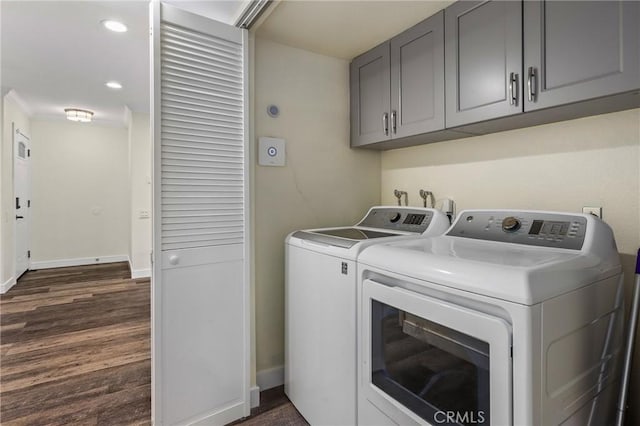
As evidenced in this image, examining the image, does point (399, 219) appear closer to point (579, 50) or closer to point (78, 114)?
point (579, 50)

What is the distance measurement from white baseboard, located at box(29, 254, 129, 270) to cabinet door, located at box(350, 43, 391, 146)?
5.39m

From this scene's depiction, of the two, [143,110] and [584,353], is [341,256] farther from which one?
[143,110]

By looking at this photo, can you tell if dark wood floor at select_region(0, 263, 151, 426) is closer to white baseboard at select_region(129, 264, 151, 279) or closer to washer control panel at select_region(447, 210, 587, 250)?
white baseboard at select_region(129, 264, 151, 279)

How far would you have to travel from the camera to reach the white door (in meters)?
4.34

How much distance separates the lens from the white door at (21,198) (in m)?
4.34

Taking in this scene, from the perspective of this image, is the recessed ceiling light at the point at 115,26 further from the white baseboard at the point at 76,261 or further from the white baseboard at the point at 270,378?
the white baseboard at the point at 76,261

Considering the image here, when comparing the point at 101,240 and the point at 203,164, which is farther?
the point at 101,240

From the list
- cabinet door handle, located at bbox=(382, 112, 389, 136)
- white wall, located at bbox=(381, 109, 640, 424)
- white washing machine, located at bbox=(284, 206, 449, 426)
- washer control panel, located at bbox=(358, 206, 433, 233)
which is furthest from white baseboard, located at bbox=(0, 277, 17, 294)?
white wall, located at bbox=(381, 109, 640, 424)

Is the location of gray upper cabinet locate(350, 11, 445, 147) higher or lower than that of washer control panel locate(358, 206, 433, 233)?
higher

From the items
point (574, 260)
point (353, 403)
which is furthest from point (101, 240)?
point (574, 260)

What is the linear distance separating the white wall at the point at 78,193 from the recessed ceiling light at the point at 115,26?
404cm

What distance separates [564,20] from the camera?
120cm

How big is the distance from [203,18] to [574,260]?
197cm

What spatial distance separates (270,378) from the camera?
207cm
